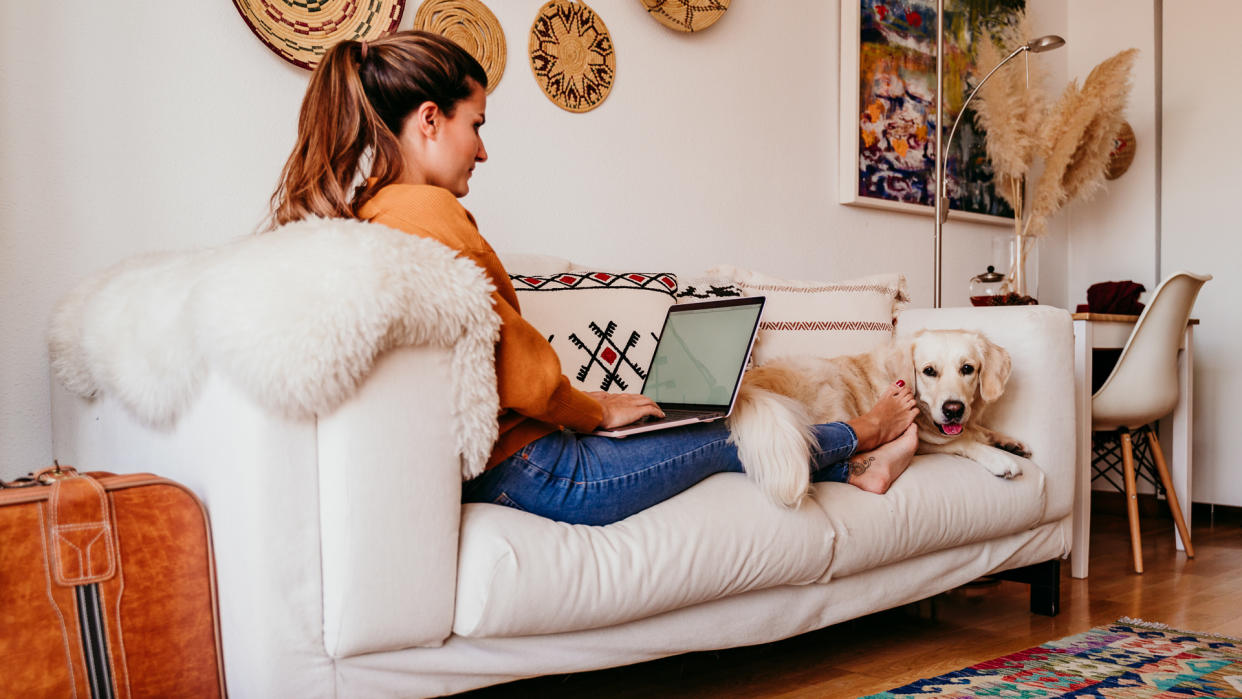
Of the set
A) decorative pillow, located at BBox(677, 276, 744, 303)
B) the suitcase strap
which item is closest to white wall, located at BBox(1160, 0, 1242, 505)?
decorative pillow, located at BBox(677, 276, 744, 303)

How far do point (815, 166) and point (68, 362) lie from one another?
2.45 metres

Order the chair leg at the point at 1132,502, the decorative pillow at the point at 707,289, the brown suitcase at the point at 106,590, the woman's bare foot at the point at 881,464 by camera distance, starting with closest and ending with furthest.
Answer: the brown suitcase at the point at 106,590, the woman's bare foot at the point at 881,464, the decorative pillow at the point at 707,289, the chair leg at the point at 1132,502

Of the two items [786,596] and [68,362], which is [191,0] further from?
[786,596]

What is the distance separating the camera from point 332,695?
1174mm

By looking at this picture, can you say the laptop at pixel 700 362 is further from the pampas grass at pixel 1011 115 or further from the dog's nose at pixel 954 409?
the pampas grass at pixel 1011 115

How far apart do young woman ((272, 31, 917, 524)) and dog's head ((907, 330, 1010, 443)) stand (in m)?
0.85

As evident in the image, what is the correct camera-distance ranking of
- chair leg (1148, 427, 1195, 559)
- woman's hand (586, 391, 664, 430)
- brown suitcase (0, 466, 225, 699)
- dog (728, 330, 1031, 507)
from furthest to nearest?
chair leg (1148, 427, 1195, 559) < dog (728, 330, 1031, 507) < woman's hand (586, 391, 664, 430) < brown suitcase (0, 466, 225, 699)

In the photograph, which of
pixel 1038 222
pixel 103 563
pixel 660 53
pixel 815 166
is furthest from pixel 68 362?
pixel 1038 222

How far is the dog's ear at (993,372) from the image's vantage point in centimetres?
217

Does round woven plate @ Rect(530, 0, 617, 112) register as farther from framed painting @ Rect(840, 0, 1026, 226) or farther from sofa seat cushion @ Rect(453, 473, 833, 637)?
sofa seat cushion @ Rect(453, 473, 833, 637)

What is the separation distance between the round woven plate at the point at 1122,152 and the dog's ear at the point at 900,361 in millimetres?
2301

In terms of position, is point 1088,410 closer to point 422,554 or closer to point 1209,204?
point 1209,204

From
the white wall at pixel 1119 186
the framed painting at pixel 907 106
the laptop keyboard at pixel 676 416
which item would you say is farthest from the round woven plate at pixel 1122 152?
the laptop keyboard at pixel 676 416

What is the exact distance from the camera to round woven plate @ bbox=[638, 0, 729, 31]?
2.76 metres
